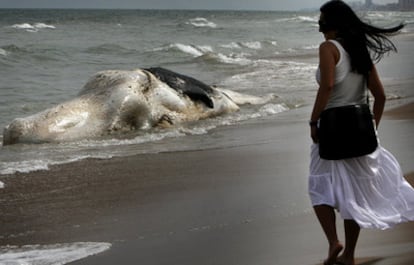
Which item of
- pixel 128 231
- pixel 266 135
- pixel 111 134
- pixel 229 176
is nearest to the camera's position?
pixel 128 231

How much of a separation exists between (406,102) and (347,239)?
299 inches

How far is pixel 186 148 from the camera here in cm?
816

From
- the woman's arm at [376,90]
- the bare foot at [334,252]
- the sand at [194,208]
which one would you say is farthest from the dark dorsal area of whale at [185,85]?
the bare foot at [334,252]

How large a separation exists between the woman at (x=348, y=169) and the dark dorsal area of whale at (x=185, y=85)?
6.52 meters

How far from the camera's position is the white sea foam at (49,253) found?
4.27m

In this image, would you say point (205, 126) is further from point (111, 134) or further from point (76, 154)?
point (76, 154)

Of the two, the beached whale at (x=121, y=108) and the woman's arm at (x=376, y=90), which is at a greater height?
the woman's arm at (x=376, y=90)

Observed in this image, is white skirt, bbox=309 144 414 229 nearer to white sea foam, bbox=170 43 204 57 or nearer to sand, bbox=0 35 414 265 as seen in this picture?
sand, bbox=0 35 414 265

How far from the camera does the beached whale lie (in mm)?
9078

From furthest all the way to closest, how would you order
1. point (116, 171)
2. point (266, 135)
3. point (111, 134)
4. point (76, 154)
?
point (111, 134)
point (266, 135)
point (76, 154)
point (116, 171)

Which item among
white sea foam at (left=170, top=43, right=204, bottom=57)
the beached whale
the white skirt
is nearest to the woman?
the white skirt

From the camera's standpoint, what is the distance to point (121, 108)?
9.55 meters

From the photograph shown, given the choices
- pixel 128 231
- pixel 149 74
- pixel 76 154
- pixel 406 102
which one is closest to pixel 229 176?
pixel 128 231

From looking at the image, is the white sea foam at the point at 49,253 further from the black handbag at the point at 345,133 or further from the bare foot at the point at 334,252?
the black handbag at the point at 345,133
